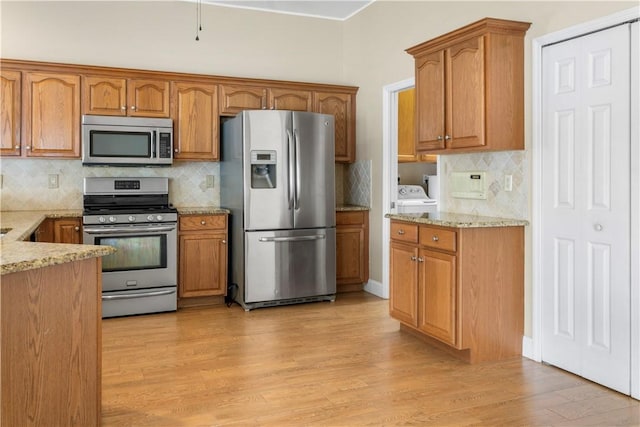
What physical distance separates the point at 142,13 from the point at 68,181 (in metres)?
1.73

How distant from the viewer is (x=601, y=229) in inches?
118

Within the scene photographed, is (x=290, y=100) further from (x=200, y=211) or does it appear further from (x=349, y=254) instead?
(x=349, y=254)

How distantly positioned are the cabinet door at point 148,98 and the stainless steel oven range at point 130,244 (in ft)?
2.05

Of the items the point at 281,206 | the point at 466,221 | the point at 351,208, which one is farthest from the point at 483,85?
the point at 351,208

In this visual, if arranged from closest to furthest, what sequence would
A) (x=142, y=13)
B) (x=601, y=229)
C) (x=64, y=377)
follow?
(x=64, y=377)
(x=601, y=229)
(x=142, y=13)

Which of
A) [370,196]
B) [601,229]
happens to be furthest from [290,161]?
[601,229]

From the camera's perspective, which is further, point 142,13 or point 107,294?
point 142,13

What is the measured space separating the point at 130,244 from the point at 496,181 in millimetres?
2980

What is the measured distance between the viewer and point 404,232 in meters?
3.88

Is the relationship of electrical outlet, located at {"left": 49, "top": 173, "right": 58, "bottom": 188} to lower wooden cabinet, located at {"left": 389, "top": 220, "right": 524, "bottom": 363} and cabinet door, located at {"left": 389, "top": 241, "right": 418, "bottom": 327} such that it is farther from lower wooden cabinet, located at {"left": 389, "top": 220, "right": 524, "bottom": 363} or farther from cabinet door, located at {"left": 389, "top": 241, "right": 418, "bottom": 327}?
lower wooden cabinet, located at {"left": 389, "top": 220, "right": 524, "bottom": 363}

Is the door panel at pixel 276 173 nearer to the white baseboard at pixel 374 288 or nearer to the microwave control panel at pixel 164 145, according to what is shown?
the microwave control panel at pixel 164 145

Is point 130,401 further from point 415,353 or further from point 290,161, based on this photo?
point 290,161

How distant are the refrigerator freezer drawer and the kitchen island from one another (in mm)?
2503

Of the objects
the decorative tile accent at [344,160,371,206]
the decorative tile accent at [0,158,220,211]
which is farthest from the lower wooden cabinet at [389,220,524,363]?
the decorative tile accent at [0,158,220,211]
